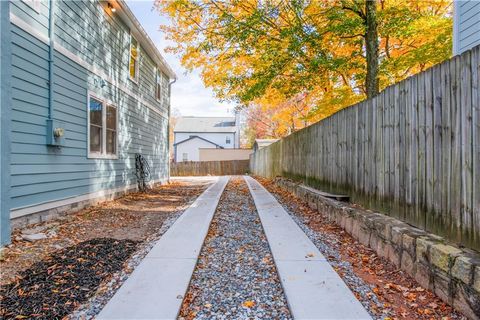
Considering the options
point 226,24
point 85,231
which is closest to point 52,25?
point 85,231

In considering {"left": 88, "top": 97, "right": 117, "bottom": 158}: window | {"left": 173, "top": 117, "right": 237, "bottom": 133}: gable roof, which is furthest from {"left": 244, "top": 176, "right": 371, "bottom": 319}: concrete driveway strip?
{"left": 173, "top": 117, "right": 237, "bottom": 133}: gable roof

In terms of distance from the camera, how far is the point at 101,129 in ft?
23.9

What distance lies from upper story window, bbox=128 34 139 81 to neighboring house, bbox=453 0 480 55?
797 centimetres

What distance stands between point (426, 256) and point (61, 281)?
3198mm

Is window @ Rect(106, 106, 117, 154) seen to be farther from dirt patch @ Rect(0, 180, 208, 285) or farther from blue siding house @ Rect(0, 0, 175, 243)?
dirt patch @ Rect(0, 180, 208, 285)

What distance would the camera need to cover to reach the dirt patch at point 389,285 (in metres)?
2.29

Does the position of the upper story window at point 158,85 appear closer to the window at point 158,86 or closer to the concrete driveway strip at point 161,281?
the window at point 158,86

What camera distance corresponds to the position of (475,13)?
4836 mm

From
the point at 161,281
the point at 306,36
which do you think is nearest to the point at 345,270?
the point at 161,281

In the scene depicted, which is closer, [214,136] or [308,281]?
[308,281]

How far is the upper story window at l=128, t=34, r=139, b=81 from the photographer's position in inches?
365

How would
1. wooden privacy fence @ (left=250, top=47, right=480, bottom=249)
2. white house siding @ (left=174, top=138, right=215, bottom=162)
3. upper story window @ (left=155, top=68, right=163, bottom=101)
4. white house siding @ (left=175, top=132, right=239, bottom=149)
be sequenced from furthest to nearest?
white house siding @ (left=175, top=132, right=239, bottom=149)
white house siding @ (left=174, top=138, right=215, bottom=162)
upper story window @ (left=155, top=68, right=163, bottom=101)
wooden privacy fence @ (left=250, top=47, right=480, bottom=249)

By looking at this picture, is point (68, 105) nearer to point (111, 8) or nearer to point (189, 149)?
point (111, 8)

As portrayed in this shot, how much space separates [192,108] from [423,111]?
7312 cm
